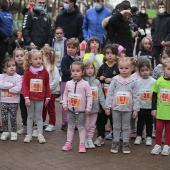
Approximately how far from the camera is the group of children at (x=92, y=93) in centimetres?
591

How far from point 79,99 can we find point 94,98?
12.7 inches

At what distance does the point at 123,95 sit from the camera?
586 cm

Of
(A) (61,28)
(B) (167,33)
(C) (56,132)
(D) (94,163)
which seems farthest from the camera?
(B) (167,33)

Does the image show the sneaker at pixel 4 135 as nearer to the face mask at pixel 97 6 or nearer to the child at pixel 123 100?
the child at pixel 123 100

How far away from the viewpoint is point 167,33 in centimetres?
1146

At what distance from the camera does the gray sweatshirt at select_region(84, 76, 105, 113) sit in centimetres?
612

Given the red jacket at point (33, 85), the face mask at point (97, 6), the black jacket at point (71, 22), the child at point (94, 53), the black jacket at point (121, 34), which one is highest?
the face mask at point (97, 6)

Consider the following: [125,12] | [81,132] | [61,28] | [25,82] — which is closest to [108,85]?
[81,132]

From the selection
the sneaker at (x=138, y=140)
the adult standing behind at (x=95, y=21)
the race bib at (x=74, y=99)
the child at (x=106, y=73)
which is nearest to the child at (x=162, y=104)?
the sneaker at (x=138, y=140)

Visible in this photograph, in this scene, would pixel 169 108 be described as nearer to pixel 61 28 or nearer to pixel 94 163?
pixel 94 163

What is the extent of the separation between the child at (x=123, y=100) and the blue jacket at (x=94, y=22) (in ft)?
10.1

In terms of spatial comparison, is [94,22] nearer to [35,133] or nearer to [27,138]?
[35,133]

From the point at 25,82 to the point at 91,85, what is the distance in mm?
1089

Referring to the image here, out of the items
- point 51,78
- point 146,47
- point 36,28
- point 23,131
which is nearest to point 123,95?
point 51,78
